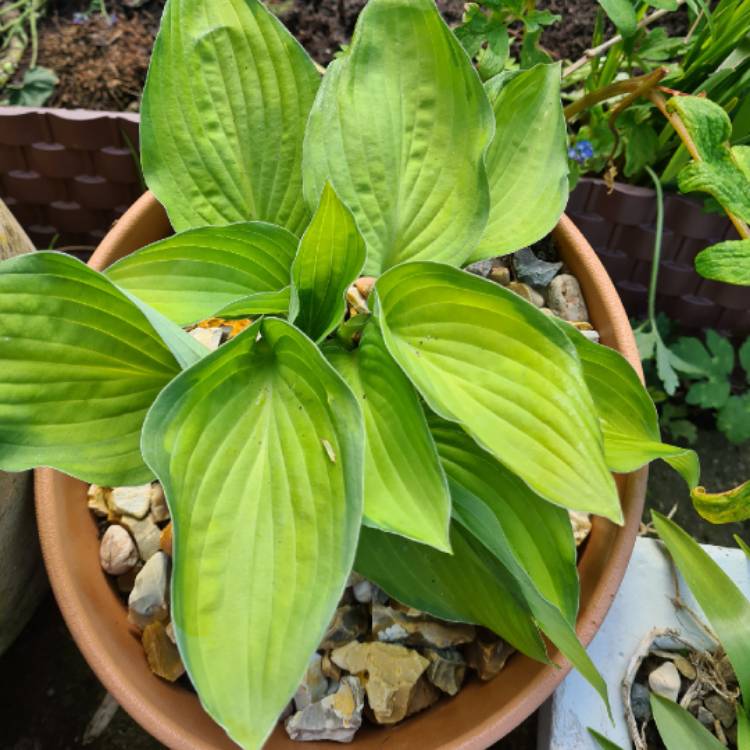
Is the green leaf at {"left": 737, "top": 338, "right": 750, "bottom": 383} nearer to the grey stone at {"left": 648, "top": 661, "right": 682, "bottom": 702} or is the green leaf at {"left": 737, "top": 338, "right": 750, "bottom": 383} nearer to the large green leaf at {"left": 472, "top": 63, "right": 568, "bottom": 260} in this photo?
the grey stone at {"left": 648, "top": 661, "right": 682, "bottom": 702}

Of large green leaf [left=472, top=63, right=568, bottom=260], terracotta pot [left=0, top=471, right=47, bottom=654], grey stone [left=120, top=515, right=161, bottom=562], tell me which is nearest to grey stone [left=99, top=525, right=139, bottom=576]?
grey stone [left=120, top=515, right=161, bottom=562]

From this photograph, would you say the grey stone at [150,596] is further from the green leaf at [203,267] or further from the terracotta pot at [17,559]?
the green leaf at [203,267]

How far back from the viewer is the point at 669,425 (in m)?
1.36

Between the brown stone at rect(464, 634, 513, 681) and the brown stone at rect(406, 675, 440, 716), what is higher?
the brown stone at rect(464, 634, 513, 681)

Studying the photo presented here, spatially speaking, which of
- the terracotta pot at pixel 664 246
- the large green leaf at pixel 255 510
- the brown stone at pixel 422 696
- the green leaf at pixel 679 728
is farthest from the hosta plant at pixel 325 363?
the terracotta pot at pixel 664 246

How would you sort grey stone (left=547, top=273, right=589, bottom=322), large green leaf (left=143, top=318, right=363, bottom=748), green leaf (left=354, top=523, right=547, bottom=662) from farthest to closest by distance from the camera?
1. grey stone (left=547, top=273, right=589, bottom=322)
2. green leaf (left=354, top=523, right=547, bottom=662)
3. large green leaf (left=143, top=318, right=363, bottom=748)

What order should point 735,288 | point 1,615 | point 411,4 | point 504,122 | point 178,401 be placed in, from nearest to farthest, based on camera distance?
point 178,401 → point 411,4 → point 504,122 → point 1,615 → point 735,288

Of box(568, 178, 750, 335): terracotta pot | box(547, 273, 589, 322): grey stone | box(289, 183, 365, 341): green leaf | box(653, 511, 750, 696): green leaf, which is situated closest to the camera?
box(289, 183, 365, 341): green leaf

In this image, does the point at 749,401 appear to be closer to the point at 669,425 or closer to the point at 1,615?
the point at 669,425

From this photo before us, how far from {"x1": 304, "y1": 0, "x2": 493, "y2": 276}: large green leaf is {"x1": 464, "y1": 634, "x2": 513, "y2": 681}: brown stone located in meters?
0.39

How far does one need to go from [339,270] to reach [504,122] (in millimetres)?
258

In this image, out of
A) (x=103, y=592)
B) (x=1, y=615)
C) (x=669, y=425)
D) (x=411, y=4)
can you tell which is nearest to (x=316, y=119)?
(x=411, y=4)

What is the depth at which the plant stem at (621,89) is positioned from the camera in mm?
946

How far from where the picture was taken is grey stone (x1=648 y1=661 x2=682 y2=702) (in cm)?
98
